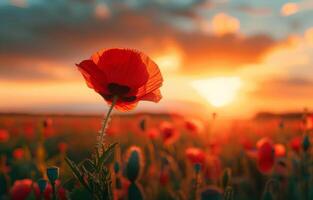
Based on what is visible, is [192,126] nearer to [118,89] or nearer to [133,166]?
[133,166]

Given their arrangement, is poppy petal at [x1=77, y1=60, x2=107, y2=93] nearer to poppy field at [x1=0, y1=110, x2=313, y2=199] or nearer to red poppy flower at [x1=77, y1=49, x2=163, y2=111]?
red poppy flower at [x1=77, y1=49, x2=163, y2=111]

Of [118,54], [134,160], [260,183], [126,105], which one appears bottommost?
[260,183]

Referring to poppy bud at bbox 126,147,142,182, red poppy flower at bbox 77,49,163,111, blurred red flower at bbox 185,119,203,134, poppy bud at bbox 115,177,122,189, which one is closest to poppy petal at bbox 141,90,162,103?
red poppy flower at bbox 77,49,163,111

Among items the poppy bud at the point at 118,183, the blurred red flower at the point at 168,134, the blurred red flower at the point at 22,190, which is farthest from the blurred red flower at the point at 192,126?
the blurred red flower at the point at 22,190

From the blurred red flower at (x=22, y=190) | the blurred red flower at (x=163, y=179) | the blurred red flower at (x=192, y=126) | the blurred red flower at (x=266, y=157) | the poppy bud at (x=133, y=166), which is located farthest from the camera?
the blurred red flower at (x=192, y=126)

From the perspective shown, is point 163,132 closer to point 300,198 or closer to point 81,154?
point 300,198

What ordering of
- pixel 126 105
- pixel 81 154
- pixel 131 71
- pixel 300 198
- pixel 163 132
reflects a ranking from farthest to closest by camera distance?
pixel 81 154 → pixel 163 132 → pixel 300 198 → pixel 126 105 → pixel 131 71

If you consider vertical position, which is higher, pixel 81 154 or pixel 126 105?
pixel 126 105

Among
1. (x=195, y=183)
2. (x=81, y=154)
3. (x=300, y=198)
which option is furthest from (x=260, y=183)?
(x=81, y=154)

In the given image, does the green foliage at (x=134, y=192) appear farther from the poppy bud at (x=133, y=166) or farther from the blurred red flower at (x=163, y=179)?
the blurred red flower at (x=163, y=179)
